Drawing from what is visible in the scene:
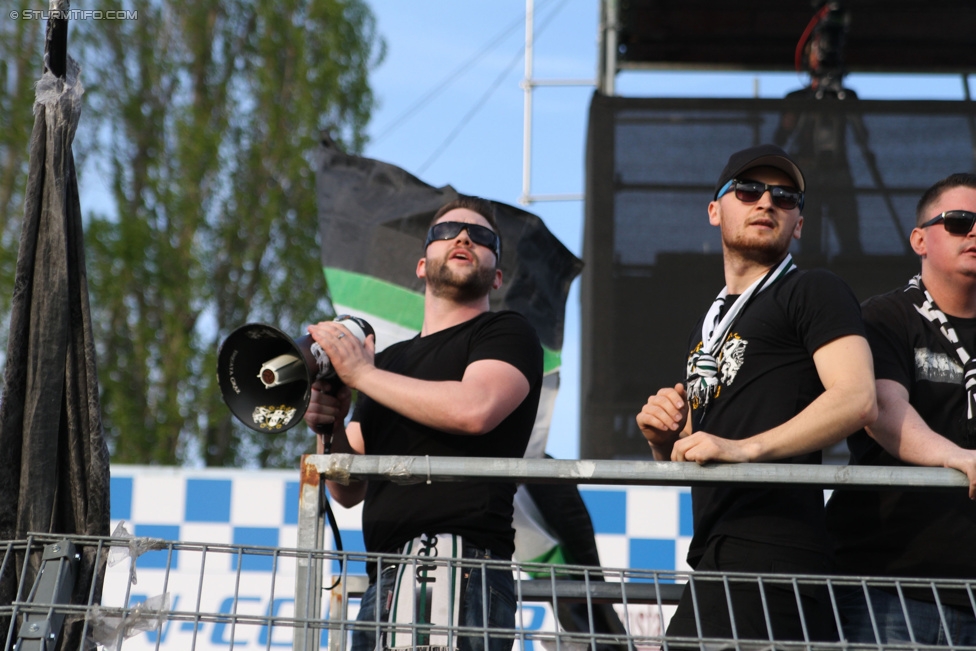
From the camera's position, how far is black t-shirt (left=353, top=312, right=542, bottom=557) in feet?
9.07

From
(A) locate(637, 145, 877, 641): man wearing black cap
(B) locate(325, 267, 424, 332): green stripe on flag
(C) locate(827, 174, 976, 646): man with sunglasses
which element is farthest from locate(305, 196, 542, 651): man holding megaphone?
(B) locate(325, 267, 424, 332): green stripe on flag

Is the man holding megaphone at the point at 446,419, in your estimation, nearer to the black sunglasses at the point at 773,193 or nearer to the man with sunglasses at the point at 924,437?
the black sunglasses at the point at 773,193

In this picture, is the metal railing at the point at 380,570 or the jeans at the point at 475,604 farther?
the jeans at the point at 475,604

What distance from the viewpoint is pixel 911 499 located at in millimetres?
2760

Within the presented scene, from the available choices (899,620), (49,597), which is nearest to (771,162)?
(899,620)

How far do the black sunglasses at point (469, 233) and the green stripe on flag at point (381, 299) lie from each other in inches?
84.5

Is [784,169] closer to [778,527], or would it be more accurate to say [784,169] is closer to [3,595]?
[778,527]

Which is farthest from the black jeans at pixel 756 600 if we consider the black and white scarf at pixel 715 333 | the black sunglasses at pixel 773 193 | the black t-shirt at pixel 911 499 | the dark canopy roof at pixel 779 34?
the dark canopy roof at pixel 779 34

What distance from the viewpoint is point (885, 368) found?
2.81 metres

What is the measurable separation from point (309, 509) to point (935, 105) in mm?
5008

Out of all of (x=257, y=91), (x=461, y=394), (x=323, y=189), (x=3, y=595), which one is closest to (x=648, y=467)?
(x=461, y=394)

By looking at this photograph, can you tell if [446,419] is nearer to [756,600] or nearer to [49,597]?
[756,600]

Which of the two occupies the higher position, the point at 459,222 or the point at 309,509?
the point at 459,222

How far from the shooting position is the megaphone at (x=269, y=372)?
288 cm
